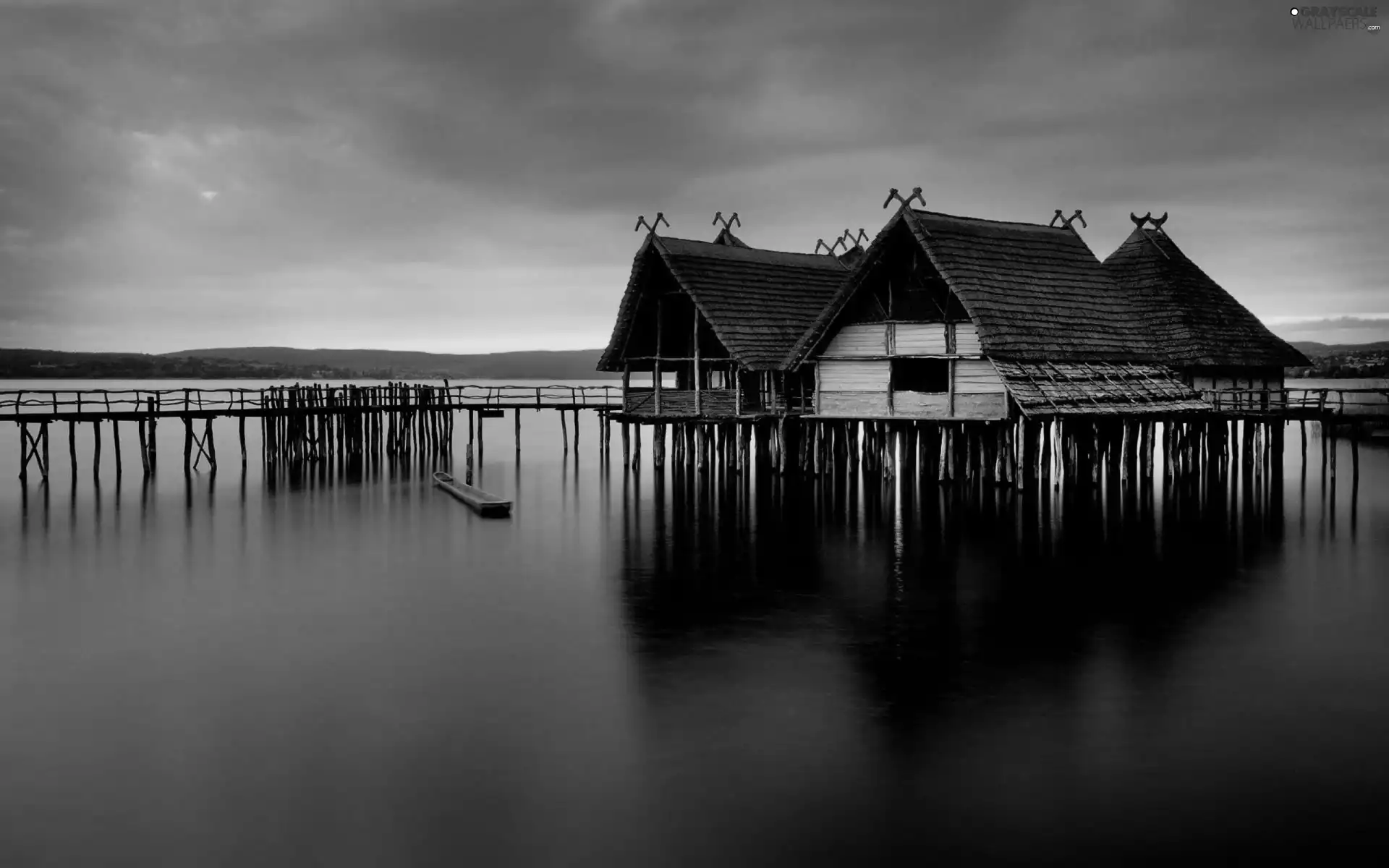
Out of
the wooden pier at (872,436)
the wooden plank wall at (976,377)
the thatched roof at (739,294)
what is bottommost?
the wooden pier at (872,436)

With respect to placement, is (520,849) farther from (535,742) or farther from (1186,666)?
(1186,666)

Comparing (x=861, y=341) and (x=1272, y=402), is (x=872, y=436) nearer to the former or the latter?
(x=861, y=341)

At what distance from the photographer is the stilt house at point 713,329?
103 ft

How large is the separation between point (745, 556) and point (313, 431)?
23559 millimetres

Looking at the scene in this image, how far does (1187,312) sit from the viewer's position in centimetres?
3378

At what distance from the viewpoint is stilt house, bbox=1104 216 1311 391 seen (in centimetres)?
3312

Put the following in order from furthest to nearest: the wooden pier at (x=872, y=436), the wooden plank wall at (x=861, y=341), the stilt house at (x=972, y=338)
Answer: the wooden pier at (x=872, y=436) → the wooden plank wall at (x=861, y=341) → the stilt house at (x=972, y=338)

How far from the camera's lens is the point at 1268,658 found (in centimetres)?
1437

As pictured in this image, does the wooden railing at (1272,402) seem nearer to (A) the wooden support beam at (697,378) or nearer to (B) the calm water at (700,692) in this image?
(B) the calm water at (700,692)

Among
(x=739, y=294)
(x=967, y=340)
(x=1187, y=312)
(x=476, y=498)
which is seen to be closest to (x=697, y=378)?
(x=739, y=294)

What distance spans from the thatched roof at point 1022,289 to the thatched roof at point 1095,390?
0.33 metres

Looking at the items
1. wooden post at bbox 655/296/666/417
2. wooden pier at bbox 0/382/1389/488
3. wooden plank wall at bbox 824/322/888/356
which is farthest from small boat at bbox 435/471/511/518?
wooden plank wall at bbox 824/322/888/356

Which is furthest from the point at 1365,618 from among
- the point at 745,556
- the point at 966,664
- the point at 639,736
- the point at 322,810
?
the point at 322,810

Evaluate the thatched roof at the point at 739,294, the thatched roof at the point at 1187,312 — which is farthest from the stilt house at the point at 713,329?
the thatched roof at the point at 1187,312
